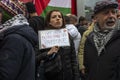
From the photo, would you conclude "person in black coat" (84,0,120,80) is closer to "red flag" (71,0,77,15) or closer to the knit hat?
the knit hat

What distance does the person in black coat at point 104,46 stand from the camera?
410cm

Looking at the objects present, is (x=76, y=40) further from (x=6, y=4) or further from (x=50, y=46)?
(x=6, y=4)

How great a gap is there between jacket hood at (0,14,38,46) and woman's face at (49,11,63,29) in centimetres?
237

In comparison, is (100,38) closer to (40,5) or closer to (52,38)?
(52,38)

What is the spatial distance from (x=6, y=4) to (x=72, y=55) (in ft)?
Result: 8.43

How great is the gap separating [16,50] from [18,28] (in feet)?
0.77

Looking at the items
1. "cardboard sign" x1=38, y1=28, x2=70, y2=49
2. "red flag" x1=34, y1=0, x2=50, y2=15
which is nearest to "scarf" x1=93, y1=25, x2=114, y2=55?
"cardboard sign" x1=38, y1=28, x2=70, y2=49

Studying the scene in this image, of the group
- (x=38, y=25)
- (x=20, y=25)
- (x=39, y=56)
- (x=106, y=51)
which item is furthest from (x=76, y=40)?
(x=20, y=25)

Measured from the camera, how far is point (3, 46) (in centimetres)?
358

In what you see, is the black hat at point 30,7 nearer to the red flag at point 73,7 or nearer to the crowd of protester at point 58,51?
the crowd of protester at point 58,51

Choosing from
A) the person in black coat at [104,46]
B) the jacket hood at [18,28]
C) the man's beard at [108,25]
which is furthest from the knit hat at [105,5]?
the jacket hood at [18,28]

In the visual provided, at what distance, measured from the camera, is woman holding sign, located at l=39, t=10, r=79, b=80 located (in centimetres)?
594

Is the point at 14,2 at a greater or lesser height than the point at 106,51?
greater

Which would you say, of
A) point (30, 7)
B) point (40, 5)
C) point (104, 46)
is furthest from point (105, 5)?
point (40, 5)
